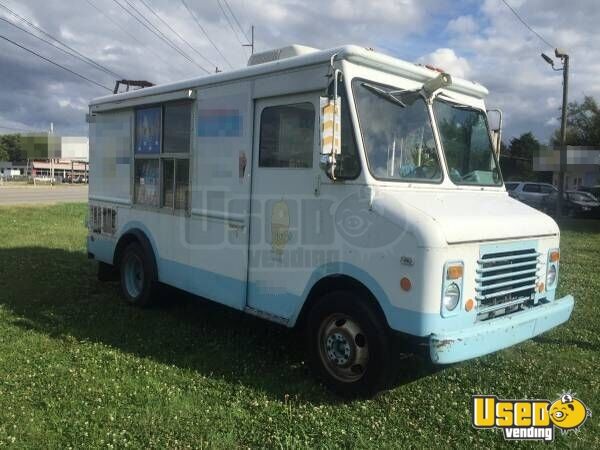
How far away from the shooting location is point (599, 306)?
7.77m

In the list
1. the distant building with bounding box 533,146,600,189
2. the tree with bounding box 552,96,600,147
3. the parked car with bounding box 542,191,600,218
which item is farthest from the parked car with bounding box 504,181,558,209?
the tree with bounding box 552,96,600,147

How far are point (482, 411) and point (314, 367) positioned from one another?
55.4 inches

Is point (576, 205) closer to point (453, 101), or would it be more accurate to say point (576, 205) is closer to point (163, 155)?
point (453, 101)

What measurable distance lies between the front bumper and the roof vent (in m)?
2.86

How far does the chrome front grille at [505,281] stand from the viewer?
4.36 meters

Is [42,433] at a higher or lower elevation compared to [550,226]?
lower

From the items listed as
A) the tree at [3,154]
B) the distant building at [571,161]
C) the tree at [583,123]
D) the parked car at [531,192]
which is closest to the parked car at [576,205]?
the parked car at [531,192]

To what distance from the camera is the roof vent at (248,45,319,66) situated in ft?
17.3

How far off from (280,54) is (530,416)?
391cm

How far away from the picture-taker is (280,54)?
540 centimetres

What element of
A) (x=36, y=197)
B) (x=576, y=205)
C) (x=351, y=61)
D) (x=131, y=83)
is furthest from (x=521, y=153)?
(x=351, y=61)

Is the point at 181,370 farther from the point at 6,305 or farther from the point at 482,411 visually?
the point at 6,305

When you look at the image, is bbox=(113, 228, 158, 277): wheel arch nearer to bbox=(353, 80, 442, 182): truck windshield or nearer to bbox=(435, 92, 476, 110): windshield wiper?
bbox=(353, 80, 442, 182): truck windshield

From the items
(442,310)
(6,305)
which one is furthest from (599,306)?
(6,305)
